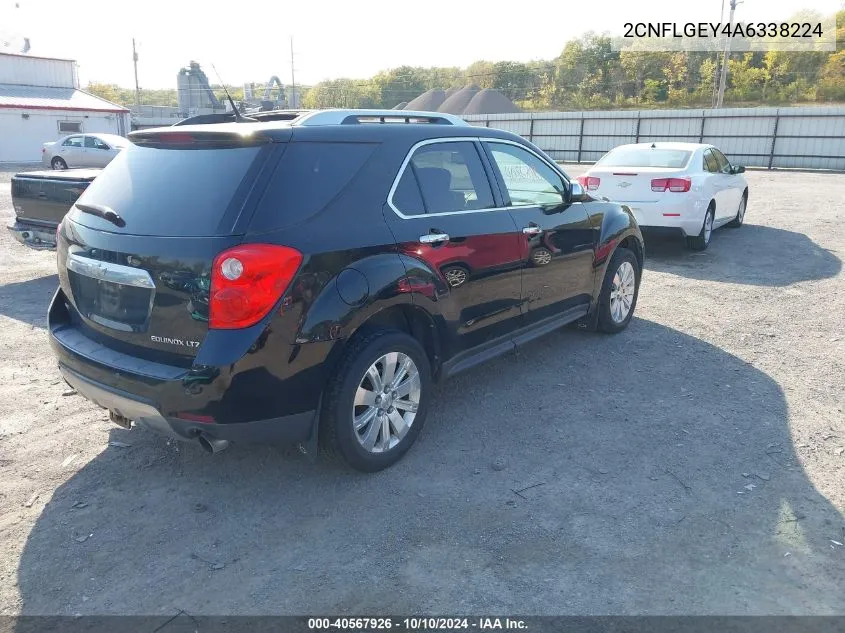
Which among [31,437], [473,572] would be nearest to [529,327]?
[473,572]

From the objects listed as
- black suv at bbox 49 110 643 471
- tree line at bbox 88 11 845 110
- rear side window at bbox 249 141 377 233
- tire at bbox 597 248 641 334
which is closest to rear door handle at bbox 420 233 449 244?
black suv at bbox 49 110 643 471

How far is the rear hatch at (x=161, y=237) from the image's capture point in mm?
3031

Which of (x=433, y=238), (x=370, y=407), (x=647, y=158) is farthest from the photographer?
(x=647, y=158)

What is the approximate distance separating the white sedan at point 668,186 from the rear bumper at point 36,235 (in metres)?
6.94

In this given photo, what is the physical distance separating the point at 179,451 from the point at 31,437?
36.9 inches

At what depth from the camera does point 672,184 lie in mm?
9227

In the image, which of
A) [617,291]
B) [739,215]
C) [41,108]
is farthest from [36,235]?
[41,108]

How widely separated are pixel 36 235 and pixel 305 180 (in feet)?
17.3

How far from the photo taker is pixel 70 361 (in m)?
3.48

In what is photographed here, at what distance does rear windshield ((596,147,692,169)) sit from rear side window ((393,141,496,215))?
6.26 m

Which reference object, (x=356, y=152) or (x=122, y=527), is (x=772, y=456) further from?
(x=122, y=527)

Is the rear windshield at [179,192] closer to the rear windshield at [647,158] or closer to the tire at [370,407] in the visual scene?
the tire at [370,407]

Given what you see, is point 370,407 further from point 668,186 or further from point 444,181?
point 668,186

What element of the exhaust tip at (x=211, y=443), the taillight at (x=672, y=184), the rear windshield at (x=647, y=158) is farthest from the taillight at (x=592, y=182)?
the exhaust tip at (x=211, y=443)
